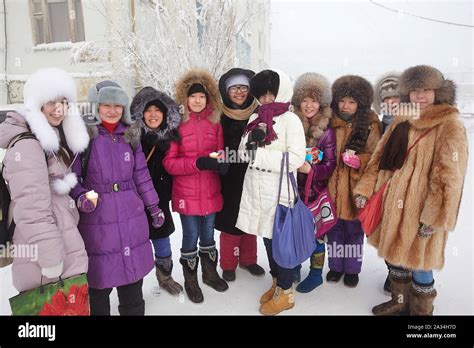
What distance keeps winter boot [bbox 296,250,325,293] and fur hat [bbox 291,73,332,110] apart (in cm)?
149

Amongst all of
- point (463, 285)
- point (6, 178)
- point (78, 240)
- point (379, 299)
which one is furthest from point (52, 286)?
point (463, 285)

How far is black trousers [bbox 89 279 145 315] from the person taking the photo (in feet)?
7.93

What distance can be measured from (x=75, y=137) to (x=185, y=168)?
94 centimetres

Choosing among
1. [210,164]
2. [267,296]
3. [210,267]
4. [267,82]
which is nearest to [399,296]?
[267,296]

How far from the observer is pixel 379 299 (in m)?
3.11

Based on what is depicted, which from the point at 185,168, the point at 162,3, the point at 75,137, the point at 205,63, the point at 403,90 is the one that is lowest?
the point at 185,168

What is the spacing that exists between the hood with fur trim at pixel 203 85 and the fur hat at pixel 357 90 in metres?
1.14

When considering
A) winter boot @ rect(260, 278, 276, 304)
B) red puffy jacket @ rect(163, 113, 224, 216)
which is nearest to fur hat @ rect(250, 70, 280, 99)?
red puffy jacket @ rect(163, 113, 224, 216)

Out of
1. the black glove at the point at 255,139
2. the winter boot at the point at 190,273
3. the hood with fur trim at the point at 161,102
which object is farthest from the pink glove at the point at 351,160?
the winter boot at the point at 190,273

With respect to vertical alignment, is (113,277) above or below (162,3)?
below

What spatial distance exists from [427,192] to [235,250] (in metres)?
1.96

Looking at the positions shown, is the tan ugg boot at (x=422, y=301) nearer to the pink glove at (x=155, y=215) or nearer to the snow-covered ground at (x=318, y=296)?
the snow-covered ground at (x=318, y=296)

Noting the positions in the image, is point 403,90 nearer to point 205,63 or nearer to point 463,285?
point 463,285

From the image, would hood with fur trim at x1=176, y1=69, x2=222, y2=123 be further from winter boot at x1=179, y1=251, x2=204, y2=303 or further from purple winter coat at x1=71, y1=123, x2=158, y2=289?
winter boot at x1=179, y1=251, x2=204, y2=303
